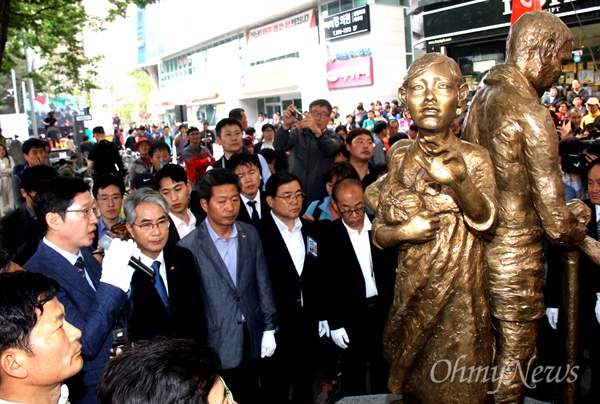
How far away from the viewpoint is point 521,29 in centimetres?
266

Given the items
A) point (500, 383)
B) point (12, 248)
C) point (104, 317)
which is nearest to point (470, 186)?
point (500, 383)

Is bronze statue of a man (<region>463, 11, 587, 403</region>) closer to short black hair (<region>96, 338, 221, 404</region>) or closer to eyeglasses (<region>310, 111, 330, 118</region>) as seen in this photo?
short black hair (<region>96, 338, 221, 404</region>)

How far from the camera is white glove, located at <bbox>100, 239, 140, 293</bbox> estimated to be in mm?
2500

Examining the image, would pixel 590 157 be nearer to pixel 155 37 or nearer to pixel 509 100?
pixel 509 100

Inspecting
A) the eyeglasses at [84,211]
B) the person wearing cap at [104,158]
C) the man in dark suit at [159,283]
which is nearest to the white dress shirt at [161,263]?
the man in dark suit at [159,283]

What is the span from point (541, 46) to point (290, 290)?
2.31 m

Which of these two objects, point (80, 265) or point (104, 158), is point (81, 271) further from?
point (104, 158)

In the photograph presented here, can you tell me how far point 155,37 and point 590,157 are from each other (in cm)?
4509

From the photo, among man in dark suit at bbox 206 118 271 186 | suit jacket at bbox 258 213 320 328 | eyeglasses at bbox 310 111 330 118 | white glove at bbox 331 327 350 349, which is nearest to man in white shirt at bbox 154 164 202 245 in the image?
suit jacket at bbox 258 213 320 328

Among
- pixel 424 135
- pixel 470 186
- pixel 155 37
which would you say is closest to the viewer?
pixel 470 186

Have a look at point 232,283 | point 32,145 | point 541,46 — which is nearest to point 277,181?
point 232,283

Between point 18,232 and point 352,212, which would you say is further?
point 18,232

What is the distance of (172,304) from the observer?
3055 mm

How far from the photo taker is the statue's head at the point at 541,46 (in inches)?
102
